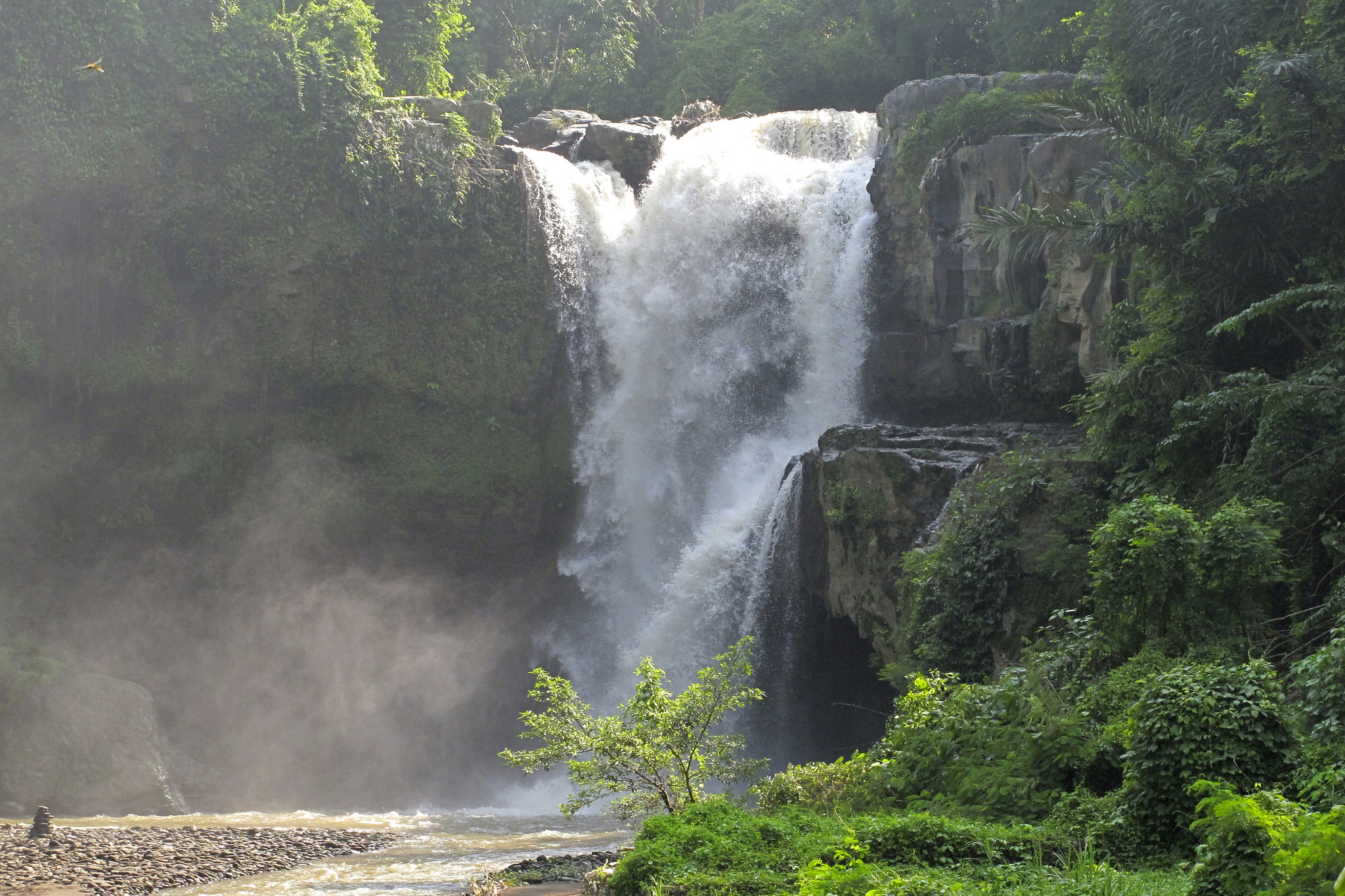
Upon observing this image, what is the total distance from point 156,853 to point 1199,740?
13837 mm

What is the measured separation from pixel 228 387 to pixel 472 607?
684 centimetres

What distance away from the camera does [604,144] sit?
26.8m

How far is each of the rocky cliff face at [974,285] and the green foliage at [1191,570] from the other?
7638 millimetres

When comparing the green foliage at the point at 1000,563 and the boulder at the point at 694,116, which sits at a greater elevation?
the boulder at the point at 694,116

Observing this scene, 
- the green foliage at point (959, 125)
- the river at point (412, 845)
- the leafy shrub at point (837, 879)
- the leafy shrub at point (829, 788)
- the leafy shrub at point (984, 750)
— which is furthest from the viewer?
the green foliage at point (959, 125)

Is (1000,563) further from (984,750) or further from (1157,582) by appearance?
(984,750)

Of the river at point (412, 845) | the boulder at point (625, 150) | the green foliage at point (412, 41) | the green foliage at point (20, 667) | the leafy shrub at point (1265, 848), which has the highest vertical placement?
the green foliage at point (412, 41)

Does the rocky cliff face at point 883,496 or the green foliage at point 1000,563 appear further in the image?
the rocky cliff face at point 883,496

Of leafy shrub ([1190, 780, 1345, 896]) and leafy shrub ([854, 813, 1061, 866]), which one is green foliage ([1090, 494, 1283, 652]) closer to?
leafy shrub ([854, 813, 1061, 866])

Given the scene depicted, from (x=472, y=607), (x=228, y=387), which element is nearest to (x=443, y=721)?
(x=472, y=607)

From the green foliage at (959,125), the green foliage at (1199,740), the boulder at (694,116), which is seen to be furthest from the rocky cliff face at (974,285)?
the green foliage at (1199,740)

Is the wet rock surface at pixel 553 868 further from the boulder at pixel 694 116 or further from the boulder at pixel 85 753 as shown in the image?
the boulder at pixel 694 116

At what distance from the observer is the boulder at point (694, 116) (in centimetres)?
2914

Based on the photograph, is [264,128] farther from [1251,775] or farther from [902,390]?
[1251,775]
